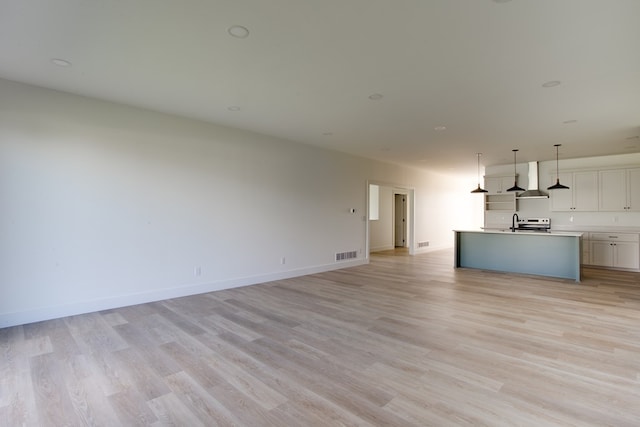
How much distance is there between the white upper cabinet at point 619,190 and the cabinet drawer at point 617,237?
23.7 inches

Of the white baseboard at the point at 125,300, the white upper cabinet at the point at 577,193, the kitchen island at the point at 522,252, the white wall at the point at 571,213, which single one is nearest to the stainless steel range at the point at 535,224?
Result: the white wall at the point at 571,213

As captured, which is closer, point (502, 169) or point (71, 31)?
point (71, 31)

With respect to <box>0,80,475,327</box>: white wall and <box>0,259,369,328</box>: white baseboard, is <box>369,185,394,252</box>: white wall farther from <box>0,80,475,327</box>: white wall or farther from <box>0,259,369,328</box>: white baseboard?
<box>0,259,369,328</box>: white baseboard

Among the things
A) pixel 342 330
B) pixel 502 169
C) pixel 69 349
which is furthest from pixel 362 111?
pixel 502 169

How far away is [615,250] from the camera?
6.95 meters

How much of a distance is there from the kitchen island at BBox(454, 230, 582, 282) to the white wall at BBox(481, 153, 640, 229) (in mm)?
2095

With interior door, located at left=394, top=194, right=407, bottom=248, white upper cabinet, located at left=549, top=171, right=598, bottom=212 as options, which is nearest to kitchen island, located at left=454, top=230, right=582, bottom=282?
white upper cabinet, located at left=549, top=171, right=598, bottom=212

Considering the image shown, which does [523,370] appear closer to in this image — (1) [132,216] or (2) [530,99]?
(2) [530,99]

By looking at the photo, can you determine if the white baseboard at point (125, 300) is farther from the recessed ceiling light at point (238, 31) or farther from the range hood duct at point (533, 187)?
the range hood duct at point (533, 187)

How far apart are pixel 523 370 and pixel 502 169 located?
7.59 metres

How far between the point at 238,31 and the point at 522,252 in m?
6.70

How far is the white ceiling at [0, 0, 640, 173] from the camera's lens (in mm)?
2217

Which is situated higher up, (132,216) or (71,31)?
(71,31)

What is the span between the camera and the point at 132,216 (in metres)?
4.20
